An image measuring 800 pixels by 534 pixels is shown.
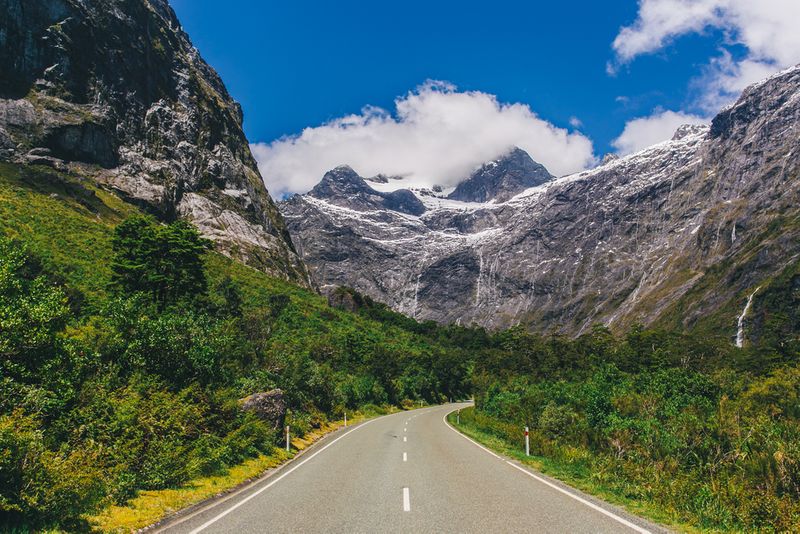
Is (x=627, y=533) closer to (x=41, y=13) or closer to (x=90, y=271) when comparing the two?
(x=90, y=271)

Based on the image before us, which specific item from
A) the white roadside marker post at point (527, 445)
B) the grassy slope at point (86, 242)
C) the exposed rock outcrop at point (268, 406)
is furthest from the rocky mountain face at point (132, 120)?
the white roadside marker post at point (527, 445)

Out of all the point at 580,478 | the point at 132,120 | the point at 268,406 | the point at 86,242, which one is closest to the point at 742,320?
the point at 580,478

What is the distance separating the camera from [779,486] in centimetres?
A: 884

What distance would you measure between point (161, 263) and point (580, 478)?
23.9m

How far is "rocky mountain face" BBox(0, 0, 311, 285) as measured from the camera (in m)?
77.1

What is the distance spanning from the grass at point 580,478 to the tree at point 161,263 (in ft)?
60.7

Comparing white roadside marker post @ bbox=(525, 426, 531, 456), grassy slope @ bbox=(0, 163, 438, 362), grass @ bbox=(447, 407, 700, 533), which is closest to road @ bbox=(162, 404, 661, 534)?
grass @ bbox=(447, 407, 700, 533)

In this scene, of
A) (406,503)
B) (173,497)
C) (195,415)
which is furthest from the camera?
(195,415)

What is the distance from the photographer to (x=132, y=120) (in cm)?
9300

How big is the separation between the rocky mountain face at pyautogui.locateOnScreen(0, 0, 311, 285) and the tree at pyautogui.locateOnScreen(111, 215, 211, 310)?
5689cm

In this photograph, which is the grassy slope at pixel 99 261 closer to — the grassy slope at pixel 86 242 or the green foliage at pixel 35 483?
the grassy slope at pixel 86 242

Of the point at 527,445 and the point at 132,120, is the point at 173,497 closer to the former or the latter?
the point at 527,445

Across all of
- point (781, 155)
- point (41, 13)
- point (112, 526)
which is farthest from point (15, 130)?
point (781, 155)

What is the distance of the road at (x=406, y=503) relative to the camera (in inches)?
310
